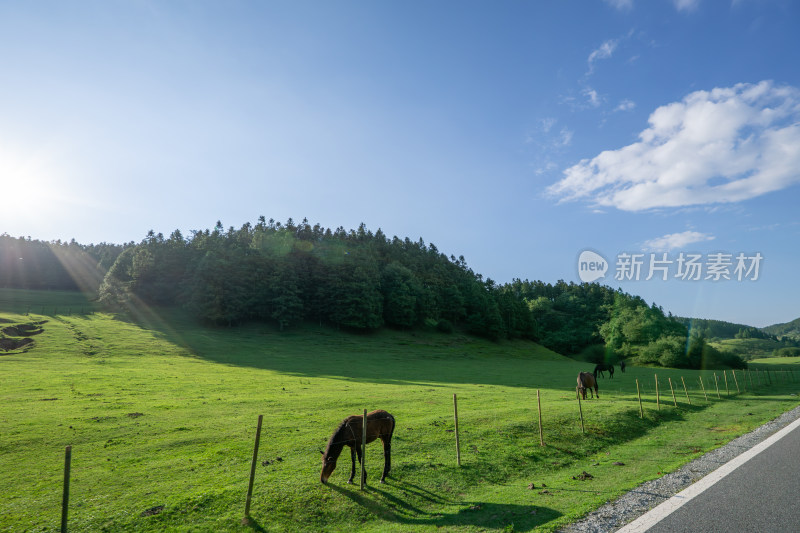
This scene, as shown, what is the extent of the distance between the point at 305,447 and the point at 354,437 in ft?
15.7

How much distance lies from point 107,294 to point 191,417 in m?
79.8

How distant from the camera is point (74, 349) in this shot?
4931 cm

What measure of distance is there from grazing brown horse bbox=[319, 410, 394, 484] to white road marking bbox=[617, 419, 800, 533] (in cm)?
744

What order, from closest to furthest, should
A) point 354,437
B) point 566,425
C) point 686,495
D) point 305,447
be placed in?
point 686,495 → point 354,437 → point 305,447 → point 566,425

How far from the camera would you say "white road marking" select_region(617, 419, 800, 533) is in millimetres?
9070

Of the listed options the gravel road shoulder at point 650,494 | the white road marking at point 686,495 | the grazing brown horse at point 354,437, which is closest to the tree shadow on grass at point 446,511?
the grazing brown horse at point 354,437

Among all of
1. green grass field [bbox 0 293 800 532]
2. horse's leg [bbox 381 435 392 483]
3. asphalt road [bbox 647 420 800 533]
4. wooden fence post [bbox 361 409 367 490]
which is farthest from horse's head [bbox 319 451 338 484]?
asphalt road [bbox 647 420 800 533]

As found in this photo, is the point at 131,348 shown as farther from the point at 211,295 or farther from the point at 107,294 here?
the point at 107,294

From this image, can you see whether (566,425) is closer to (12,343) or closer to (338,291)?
(12,343)

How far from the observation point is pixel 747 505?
32.1 ft

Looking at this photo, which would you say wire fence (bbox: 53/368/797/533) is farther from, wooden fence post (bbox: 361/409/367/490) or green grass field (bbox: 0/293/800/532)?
green grass field (bbox: 0/293/800/532)

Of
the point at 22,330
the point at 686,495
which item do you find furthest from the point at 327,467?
the point at 22,330

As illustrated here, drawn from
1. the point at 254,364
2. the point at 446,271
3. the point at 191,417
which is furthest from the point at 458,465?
the point at 446,271

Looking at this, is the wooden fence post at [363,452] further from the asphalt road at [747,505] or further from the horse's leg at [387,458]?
the asphalt road at [747,505]
